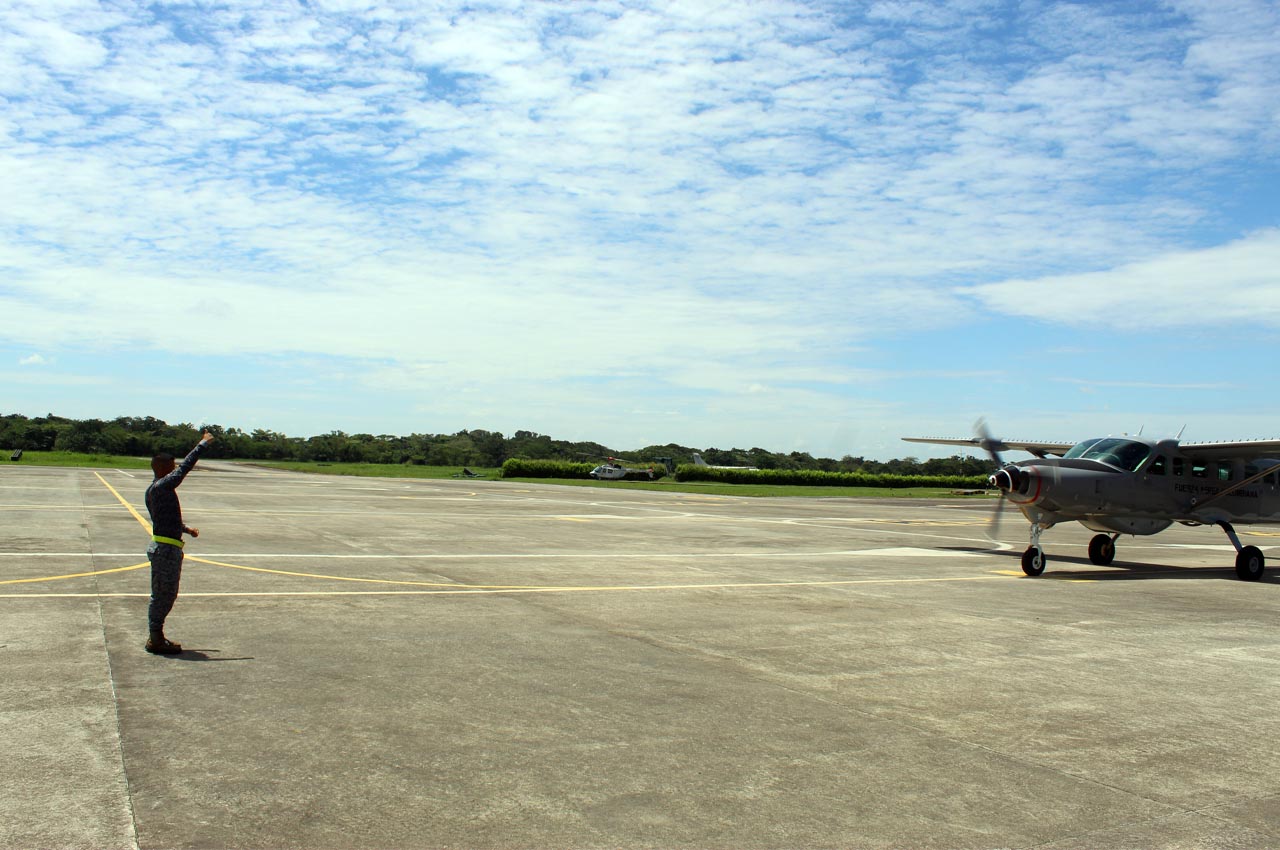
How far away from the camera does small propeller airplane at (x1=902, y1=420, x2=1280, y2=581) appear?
17.7 meters

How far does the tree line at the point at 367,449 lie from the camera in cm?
11962

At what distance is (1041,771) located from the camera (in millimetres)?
5672

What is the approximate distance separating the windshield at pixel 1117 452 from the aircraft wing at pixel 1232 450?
121 centimetres

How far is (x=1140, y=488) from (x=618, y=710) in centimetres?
1593

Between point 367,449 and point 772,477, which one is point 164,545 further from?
point 367,449

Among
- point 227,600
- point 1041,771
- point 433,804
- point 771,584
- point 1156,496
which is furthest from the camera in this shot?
point 1156,496

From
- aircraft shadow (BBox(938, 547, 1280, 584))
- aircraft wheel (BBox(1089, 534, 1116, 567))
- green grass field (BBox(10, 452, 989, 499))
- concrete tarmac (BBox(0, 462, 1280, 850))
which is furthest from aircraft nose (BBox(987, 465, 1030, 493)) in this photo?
green grass field (BBox(10, 452, 989, 499))

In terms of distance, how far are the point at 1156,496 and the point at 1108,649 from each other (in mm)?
10881

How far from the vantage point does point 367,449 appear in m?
137

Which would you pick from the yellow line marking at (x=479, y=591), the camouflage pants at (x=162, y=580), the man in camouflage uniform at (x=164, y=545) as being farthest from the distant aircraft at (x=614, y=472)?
the camouflage pants at (x=162, y=580)

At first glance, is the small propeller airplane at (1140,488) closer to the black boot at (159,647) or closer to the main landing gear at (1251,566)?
the main landing gear at (1251,566)

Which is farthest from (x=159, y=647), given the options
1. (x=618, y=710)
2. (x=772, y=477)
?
(x=772, y=477)

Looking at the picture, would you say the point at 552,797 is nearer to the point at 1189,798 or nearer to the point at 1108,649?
the point at 1189,798

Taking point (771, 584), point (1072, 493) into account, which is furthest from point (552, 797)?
point (1072, 493)
